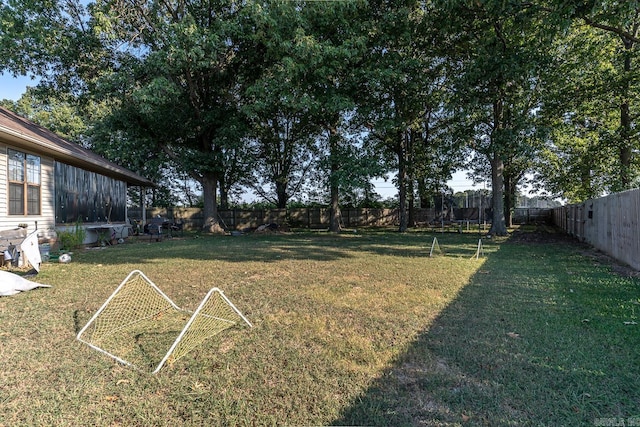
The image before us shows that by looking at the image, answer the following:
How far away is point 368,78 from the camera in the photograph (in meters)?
12.0

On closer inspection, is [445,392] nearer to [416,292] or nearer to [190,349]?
[190,349]

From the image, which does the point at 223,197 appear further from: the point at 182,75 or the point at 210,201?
the point at 182,75

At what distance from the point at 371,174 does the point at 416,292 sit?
9.36 metres

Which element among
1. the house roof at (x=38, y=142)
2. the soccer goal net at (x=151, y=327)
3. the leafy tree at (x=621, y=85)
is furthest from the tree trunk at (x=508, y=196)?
the soccer goal net at (x=151, y=327)

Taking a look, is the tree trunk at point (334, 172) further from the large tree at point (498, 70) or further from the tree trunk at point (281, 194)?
the tree trunk at point (281, 194)

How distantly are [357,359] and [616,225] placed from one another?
8.17 m

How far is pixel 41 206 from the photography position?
8.89 metres

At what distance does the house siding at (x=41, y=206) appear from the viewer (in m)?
7.62

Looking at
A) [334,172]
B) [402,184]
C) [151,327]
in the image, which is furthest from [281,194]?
[151,327]

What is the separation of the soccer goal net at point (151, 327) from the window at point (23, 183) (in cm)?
599

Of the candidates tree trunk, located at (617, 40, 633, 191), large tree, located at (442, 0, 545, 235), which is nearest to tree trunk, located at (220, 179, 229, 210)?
large tree, located at (442, 0, 545, 235)

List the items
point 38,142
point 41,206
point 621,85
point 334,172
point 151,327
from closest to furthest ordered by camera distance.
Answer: point 151,327 < point 38,142 < point 41,206 < point 621,85 < point 334,172

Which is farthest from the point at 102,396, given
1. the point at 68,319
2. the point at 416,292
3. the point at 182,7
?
the point at 182,7

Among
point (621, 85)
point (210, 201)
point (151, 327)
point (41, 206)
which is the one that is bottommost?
point (151, 327)
